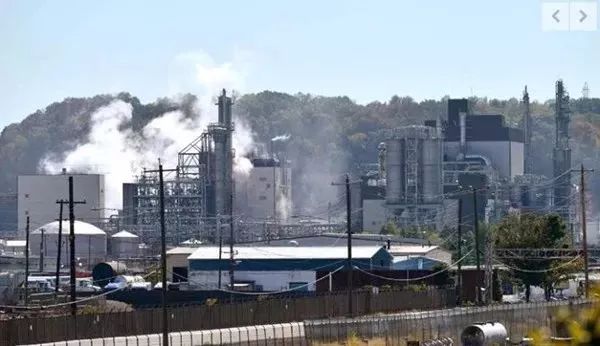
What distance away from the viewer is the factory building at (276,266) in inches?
3378

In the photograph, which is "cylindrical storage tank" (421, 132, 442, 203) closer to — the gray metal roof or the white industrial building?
the white industrial building

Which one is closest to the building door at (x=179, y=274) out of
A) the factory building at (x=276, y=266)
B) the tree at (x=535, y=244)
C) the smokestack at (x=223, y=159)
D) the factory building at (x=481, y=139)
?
the factory building at (x=276, y=266)

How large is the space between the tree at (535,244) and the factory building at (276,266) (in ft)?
25.9

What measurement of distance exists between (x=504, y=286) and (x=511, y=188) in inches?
2753

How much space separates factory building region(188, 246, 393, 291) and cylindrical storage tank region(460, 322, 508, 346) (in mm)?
33318

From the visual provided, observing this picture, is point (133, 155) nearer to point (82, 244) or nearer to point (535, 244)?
point (82, 244)

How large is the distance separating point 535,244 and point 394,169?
7247 cm

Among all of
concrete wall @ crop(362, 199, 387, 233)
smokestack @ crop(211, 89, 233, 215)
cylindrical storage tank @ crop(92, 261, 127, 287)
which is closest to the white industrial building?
smokestack @ crop(211, 89, 233, 215)

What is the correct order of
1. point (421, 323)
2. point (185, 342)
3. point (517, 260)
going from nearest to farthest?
point (185, 342) < point (421, 323) < point (517, 260)

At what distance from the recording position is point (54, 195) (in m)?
148

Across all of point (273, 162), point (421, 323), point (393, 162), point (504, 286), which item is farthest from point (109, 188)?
point (421, 323)

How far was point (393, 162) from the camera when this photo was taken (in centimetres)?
15700

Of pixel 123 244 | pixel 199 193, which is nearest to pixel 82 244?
pixel 123 244

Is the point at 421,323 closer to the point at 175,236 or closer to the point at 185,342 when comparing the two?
the point at 185,342
